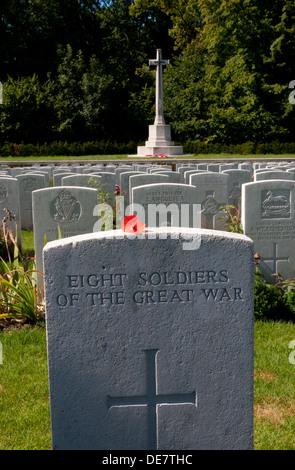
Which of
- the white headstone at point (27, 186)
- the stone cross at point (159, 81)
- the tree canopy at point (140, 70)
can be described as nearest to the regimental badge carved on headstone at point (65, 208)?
the white headstone at point (27, 186)

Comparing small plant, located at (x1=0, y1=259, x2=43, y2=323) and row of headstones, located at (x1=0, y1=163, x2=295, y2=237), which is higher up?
row of headstones, located at (x1=0, y1=163, x2=295, y2=237)

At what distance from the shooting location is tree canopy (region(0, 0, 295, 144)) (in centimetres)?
2908

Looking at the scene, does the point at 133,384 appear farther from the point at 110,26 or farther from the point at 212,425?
the point at 110,26

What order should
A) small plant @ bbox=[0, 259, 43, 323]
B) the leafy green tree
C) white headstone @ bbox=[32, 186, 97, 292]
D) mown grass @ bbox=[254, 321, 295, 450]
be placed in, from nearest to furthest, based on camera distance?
mown grass @ bbox=[254, 321, 295, 450] → small plant @ bbox=[0, 259, 43, 323] → white headstone @ bbox=[32, 186, 97, 292] → the leafy green tree

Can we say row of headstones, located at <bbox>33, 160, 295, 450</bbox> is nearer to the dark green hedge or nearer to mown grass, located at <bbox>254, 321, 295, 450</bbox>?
mown grass, located at <bbox>254, 321, 295, 450</bbox>

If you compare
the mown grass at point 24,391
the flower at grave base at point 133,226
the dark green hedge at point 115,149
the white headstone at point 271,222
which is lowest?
the mown grass at point 24,391

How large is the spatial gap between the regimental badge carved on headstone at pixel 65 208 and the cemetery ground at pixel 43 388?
1.18 meters

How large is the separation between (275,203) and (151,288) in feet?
12.2

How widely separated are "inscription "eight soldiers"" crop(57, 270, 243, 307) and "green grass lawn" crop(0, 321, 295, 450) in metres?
1.26

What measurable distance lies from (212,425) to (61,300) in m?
0.98

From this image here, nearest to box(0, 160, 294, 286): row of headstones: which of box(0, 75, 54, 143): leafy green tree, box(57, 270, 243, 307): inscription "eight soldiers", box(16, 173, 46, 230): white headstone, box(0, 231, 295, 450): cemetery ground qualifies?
box(0, 231, 295, 450): cemetery ground

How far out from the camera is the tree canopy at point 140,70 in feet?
95.4

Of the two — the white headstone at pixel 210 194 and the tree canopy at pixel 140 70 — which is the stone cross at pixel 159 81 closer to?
the tree canopy at pixel 140 70

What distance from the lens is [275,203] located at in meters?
5.77
